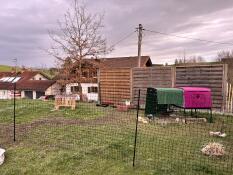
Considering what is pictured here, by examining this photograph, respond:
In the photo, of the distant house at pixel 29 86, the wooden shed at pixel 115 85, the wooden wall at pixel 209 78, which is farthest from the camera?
the distant house at pixel 29 86

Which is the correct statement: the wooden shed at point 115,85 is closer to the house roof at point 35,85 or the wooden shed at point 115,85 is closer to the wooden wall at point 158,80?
the wooden wall at point 158,80

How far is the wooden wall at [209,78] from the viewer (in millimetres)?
13617

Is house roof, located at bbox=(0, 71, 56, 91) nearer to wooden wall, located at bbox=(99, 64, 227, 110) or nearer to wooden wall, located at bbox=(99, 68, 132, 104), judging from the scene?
wooden wall, located at bbox=(99, 68, 132, 104)

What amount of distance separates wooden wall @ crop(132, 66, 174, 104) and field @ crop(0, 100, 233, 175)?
4110mm

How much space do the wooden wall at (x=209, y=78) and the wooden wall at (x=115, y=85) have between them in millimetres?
3189

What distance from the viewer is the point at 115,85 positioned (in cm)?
1712

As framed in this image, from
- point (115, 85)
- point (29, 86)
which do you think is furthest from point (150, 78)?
point (29, 86)

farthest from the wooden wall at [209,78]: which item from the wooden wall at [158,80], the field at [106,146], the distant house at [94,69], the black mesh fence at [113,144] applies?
the distant house at [94,69]

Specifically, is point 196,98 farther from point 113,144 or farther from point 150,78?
point 113,144

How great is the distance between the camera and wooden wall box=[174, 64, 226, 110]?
13617mm

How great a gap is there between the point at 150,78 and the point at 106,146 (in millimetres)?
9003

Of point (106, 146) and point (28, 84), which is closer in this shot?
point (106, 146)

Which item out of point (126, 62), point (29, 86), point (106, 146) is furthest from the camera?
point (29, 86)

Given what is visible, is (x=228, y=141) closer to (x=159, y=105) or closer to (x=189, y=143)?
(x=189, y=143)
